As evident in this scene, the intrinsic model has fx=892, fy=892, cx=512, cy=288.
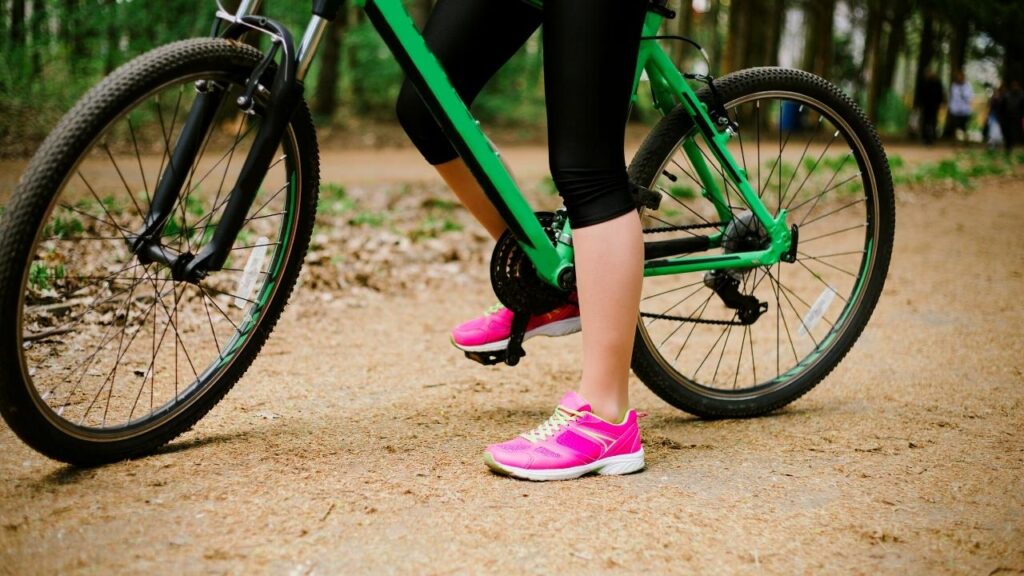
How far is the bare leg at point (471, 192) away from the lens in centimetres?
253

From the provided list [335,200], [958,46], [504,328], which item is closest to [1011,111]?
[958,46]

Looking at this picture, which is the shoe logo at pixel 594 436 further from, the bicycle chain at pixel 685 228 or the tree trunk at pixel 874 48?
the tree trunk at pixel 874 48

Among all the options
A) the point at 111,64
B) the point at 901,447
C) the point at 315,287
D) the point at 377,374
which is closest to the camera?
the point at 901,447

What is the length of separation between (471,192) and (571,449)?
2.61ft

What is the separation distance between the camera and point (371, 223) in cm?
628

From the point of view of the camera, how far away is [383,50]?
17141 millimetres

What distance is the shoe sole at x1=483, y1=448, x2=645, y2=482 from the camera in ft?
7.07

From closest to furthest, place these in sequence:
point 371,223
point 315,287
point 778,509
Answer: point 778,509
point 315,287
point 371,223

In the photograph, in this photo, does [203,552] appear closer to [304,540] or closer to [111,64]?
[304,540]

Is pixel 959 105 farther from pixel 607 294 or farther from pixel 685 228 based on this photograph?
pixel 607 294

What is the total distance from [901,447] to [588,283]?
1.04 m

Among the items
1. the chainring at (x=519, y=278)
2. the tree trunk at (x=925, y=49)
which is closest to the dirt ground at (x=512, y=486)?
the chainring at (x=519, y=278)

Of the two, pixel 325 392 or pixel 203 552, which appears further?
pixel 325 392

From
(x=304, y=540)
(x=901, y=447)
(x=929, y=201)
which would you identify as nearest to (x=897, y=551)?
(x=901, y=447)
